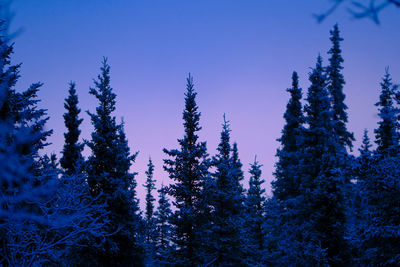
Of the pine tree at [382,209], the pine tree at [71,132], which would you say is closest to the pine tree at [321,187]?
the pine tree at [382,209]

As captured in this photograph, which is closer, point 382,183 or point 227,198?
point 382,183

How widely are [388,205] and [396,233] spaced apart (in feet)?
3.84

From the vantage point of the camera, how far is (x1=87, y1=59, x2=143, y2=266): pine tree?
18.6 meters

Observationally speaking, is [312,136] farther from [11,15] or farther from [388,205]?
[11,15]

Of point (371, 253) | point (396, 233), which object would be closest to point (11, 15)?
point (396, 233)

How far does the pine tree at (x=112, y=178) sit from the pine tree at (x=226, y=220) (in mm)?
5320

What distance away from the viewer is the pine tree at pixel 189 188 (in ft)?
62.8

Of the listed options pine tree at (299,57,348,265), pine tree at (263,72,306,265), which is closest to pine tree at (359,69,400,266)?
pine tree at (299,57,348,265)

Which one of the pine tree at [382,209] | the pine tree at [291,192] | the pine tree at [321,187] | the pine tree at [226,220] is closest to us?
the pine tree at [382,209]

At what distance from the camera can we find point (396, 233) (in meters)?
9.16

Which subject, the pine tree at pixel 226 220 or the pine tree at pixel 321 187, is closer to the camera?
the pine tree at pixel 321 187

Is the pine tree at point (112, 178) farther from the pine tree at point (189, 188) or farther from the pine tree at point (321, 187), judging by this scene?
the pine tree at point (321, 187)

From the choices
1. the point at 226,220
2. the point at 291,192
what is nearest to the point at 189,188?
the point at 226,220

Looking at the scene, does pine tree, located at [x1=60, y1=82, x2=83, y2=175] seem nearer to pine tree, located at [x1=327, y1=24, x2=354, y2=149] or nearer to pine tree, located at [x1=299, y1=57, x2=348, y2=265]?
pine tree, located at [x1=299, y1=57, x2=348, y2=265]
